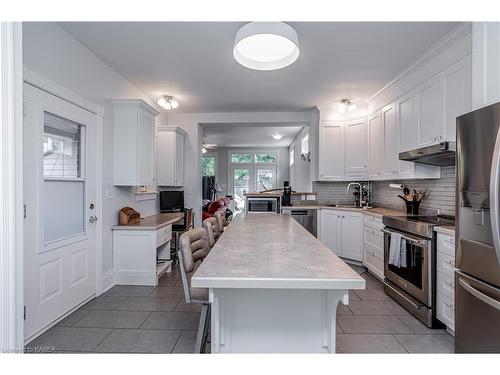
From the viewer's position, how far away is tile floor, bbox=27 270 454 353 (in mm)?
1988

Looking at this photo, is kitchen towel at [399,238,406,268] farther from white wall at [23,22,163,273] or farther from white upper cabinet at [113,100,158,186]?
white wall at [23,22,163,273]

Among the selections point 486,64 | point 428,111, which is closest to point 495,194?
point 486,64

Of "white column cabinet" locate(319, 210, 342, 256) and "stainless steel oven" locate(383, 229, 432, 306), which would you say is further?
"white column cabinet" locate(319, 210, 342, 256)

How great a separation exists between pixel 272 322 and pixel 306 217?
10.5 ft

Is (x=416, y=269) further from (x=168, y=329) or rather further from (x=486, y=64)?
(x=168, y=329)

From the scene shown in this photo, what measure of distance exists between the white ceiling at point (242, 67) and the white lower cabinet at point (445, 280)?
1.86m

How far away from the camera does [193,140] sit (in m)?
5.11

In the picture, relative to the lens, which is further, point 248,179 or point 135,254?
point 248,179

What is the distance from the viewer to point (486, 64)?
151 centimetres

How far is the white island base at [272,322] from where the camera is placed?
52.9 inches

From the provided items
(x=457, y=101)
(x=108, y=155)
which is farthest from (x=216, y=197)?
(x=457, y=101)

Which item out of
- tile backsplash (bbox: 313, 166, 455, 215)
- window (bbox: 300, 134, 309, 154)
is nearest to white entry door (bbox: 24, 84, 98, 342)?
tile backsplash (bbox: 313, 166, 455, 215)

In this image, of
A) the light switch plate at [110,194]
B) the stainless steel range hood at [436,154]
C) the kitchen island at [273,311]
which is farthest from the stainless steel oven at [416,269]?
the light switch plate at [110,194]

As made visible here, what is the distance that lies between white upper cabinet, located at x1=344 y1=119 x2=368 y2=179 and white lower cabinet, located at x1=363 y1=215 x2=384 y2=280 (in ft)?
3.20
